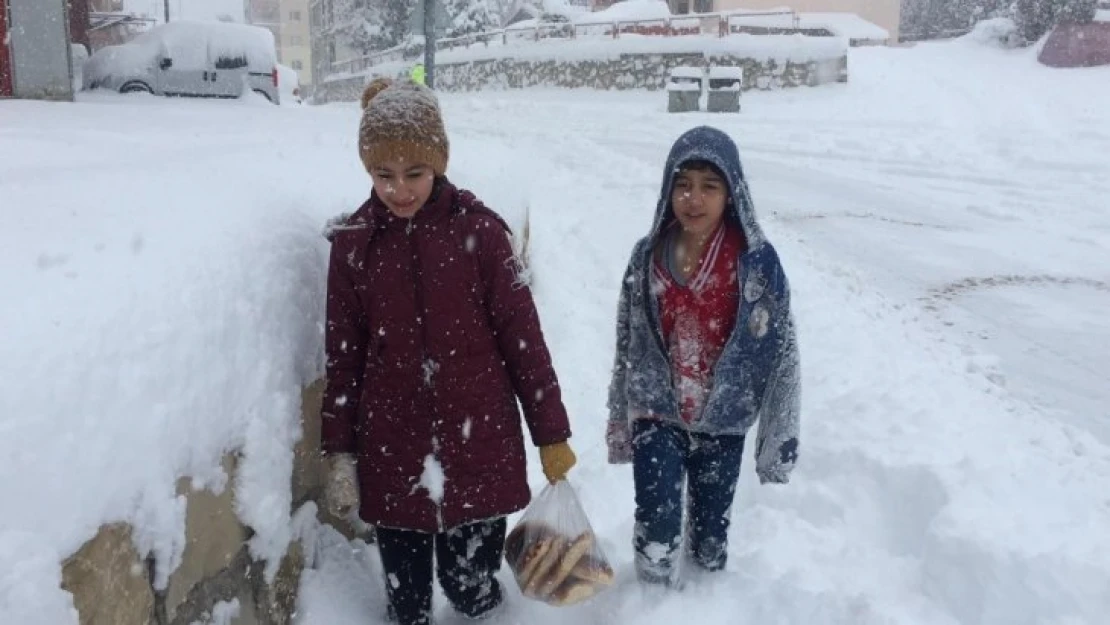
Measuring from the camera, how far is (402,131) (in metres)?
2.23

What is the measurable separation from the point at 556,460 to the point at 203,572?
3.08ft

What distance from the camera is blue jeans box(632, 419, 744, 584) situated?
2.62m

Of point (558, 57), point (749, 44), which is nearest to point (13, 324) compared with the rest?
point (749, 44)

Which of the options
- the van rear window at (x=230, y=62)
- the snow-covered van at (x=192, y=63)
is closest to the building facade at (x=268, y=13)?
the snow-covered van at (x=192, y=63)

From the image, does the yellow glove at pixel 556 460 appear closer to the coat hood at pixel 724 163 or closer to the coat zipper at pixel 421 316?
the coat zipper at pixel 421 316

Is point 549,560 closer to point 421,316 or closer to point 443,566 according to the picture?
point 443,566

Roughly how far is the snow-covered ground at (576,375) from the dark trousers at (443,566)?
5.1 inches

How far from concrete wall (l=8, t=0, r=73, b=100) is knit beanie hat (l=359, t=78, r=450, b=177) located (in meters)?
8.47

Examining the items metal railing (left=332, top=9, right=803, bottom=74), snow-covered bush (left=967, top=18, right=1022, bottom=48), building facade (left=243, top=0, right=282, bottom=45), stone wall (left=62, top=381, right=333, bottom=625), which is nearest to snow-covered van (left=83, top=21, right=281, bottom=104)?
metal railing (left=332, top=9, right=803, bottom=74)

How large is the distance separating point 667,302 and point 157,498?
4.82 ft

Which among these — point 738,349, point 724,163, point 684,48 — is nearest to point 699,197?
point 724,163

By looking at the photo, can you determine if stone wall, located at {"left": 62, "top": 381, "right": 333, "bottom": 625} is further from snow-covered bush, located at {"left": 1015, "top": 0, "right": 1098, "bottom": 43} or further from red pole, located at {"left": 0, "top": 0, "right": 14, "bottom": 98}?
snow-covered bush, located at {"left": 1015, "top": 0, "right": 1098, "bottom": 43}

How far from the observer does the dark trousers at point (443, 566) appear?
247 centimetres

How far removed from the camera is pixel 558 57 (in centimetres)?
→ 2369
